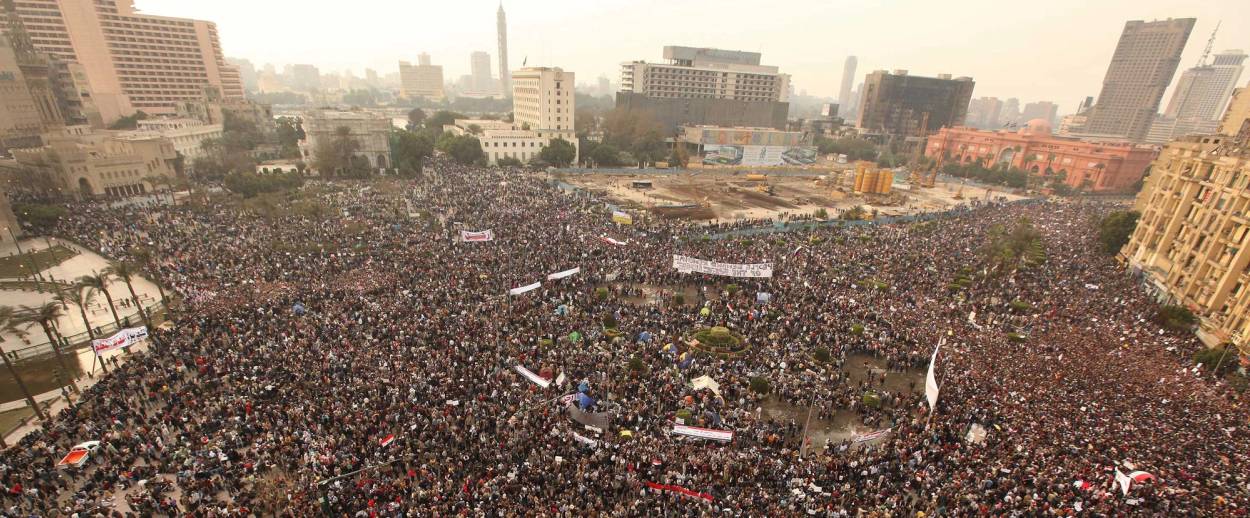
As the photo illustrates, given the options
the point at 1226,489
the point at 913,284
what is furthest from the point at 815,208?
the point at 1226,489

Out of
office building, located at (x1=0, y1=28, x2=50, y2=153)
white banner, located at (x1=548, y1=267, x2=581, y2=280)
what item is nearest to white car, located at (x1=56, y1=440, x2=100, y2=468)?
white banner, located at (x1=548, y1=267, x2=581, y2=280)

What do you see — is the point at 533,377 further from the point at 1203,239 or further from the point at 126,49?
the point at 126,49

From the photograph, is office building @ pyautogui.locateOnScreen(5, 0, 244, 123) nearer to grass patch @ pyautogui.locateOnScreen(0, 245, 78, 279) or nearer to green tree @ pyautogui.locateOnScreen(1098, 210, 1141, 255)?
grass patch @ pyautogui.locateOnScreen(0, 245, 78, 279)

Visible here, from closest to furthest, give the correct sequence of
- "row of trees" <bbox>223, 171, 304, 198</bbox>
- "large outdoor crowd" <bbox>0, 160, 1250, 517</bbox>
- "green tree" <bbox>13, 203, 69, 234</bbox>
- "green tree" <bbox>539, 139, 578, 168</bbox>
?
"large outdoor crowd" <bbox>0, 160, 1250, 517</bbox> < "green tree" <bbox>13, 203, 69, 234</bbox> < "row of trees" <bbox>223, 171, 304, 198</bbox> < "green tree" <bbox>539, 139, 578, 168</bbox>

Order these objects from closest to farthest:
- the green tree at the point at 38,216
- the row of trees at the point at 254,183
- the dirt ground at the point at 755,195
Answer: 1. the green tree at the point at 38,216
2. the row of trees at the point at 254,183
3. the dirt ground at the point at 755,195

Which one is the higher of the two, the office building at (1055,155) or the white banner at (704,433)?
the office building at (1055,155)

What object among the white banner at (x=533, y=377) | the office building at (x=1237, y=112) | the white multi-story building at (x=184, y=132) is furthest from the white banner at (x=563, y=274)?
the office building at (x=1237, y=112)

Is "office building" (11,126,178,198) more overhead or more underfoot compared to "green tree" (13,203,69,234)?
more overhead

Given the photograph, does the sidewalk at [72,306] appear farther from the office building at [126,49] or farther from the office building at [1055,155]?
the office building at [1055,155]
